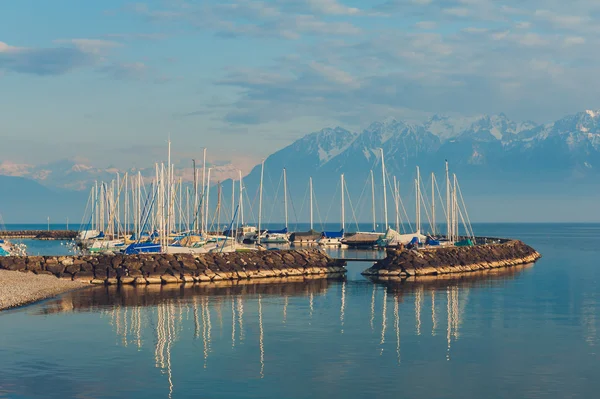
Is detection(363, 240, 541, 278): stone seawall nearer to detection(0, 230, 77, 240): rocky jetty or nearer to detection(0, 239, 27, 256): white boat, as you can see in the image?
detection(0, 239, 27, 256): white boat

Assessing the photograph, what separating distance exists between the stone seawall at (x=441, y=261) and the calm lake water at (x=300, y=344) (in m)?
11.4

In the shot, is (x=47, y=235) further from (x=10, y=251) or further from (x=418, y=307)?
(x=418, y=307)

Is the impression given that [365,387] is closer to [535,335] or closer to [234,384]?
[234,384]

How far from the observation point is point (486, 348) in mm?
34031

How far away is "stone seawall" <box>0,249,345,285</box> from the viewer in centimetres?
5891

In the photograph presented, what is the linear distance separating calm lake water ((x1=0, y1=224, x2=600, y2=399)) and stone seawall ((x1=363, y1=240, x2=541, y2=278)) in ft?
37.3

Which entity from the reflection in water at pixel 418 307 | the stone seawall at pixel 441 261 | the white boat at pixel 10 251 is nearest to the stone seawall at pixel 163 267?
the stone seawall at pixel 441 261

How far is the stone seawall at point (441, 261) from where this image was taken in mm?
67812

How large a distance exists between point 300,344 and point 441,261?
39.0 meters

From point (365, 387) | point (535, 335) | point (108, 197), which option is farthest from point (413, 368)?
point (108, 197)

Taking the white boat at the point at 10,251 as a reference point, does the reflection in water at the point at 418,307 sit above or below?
below

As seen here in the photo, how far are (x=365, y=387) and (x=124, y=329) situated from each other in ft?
51.8

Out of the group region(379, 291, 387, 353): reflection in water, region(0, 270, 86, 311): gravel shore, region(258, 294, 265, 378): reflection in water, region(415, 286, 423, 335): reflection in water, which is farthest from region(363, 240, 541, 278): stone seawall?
region(0, 270, 86, 311): gravel shore

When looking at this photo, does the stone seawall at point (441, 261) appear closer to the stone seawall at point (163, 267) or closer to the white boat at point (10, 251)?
the stone seawall at point (163, 267)
